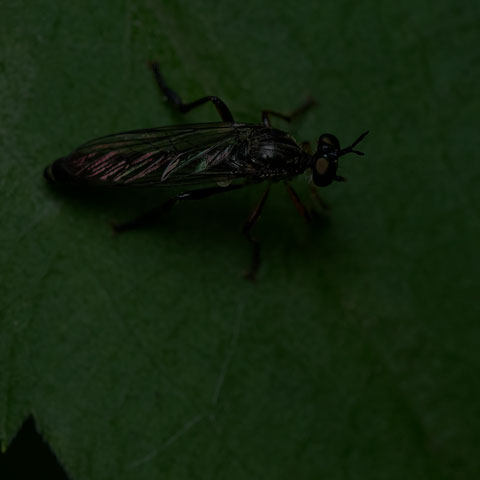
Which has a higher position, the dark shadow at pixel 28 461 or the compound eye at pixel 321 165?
the compound eye at pixel 321 165

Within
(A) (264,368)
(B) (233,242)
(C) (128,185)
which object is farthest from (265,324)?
(C) (128,185)

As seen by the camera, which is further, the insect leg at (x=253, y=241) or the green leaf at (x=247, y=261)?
the insect leg at (x=253, y=241)

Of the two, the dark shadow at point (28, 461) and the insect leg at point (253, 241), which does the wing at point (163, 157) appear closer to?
the insect leg at point (253, 241)

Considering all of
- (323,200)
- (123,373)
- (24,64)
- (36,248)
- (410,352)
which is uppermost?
(24,64)

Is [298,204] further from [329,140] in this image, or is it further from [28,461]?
[28,461]

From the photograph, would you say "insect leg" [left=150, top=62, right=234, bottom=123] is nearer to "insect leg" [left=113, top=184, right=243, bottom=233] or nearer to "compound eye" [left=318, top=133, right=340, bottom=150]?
"insect leg" [left=113, top=184, right=243, bottom=233]

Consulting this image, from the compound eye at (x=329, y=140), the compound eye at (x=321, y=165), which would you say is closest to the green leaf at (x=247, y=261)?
the compound eye at (x=329, y=140)

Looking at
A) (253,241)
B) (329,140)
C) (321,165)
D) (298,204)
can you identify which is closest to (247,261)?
(253,241)

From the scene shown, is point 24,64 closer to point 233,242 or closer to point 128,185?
point 128,185
